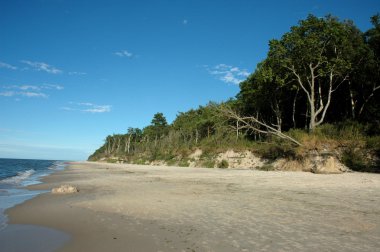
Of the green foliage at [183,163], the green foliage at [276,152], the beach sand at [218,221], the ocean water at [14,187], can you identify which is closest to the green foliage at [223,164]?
the green foliage at [276,152]

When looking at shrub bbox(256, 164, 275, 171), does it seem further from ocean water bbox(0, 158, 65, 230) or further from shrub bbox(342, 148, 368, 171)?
ocean water bbox(0, 158, 65, 230)

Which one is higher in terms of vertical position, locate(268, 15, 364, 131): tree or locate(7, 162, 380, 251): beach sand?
locate(268, 15, 364, 131): tree

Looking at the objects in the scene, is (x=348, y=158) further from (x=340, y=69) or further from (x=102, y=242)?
(x=102, y=242)

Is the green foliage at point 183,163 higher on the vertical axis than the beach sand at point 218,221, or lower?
higher

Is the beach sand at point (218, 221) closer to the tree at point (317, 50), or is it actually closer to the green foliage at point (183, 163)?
the tree at point (317, 50)

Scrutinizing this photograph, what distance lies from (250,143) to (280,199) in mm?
20070

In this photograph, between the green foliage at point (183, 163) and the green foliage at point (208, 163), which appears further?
the green foliage at point (183, 163)

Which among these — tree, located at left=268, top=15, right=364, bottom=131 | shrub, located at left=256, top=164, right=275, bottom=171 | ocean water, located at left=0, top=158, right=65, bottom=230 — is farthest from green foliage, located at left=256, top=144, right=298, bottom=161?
ocean water, located at left=0, top=158, right=65, bottom=230

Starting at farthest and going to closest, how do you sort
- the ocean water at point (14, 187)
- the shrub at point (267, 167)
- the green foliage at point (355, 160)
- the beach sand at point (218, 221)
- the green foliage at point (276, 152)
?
the shrub at point (267, 167)
the green foliage at point (276, 152)
the green foliage at point (355, 160)
the ocean water at point (14, 187)
the beach sand at point (218, 221)

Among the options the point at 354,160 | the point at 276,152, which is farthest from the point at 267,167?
the point at 354,160

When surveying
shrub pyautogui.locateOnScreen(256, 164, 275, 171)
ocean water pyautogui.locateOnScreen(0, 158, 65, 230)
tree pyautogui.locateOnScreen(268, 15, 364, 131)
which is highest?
tree pyautogui.locateOnScreen(268, 15, 364, 131)

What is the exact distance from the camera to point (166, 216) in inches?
260

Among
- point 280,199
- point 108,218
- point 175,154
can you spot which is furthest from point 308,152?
point 175,154

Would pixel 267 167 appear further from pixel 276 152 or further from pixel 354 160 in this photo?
pixel 354 160
